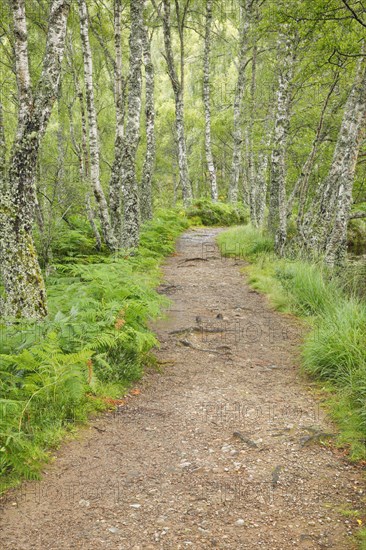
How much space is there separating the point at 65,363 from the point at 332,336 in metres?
3.08

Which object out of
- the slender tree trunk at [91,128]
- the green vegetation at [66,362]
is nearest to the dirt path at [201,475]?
the green vegetation at [66,362]

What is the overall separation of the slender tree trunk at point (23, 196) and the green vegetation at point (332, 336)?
3.55 meters

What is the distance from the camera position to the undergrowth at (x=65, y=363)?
3695 millimetres

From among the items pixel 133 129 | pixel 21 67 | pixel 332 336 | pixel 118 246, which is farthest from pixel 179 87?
pixel 332 336

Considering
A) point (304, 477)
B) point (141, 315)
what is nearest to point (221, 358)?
point (141, 315)

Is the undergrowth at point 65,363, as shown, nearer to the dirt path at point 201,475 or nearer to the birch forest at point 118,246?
the birch forest at point 118,246

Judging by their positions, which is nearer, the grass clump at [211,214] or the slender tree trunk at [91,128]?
the slender tree trunk at [91,128]

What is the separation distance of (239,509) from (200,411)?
4.99 feet

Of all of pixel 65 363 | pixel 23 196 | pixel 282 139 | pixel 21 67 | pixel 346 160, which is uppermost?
pixel 21 67

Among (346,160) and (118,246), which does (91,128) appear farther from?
(346,160)

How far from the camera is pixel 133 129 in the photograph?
1065 centimetres

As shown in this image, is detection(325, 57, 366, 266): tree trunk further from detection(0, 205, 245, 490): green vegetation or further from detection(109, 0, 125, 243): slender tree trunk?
detection(109, 0, 125, 243): slender tree trunk

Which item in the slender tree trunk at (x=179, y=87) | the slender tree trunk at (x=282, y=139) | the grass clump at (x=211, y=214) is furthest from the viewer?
the grass clump at (x=211, y=214)

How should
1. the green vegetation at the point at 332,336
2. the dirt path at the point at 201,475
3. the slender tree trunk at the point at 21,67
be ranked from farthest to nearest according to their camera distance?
the slender tree trunk at the point at 21,67 < the green vegetation at the point at 332,336 < the dirt path at the point at 201,475
